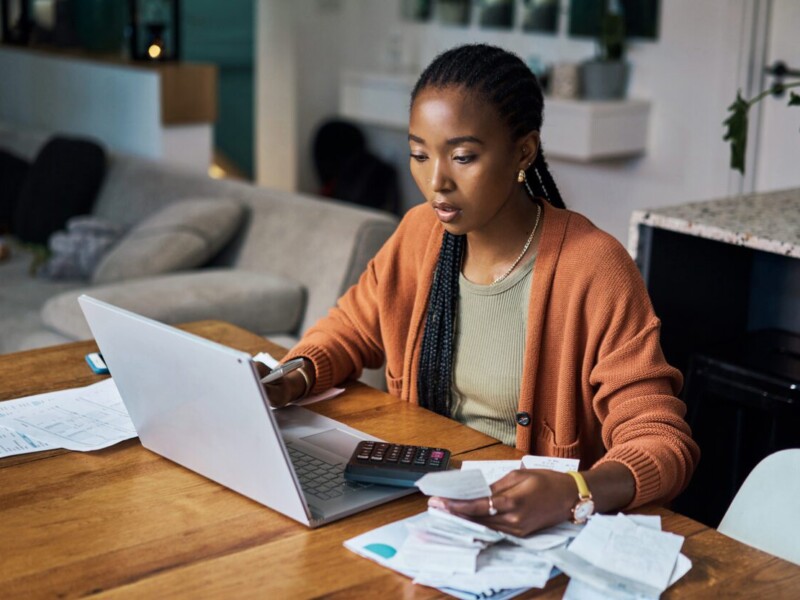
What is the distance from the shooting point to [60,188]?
13.1ft

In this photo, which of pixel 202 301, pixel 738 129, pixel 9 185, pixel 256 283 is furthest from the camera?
pixel 9 185

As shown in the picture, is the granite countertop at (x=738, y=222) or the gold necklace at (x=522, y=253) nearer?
the gold necklace at (x=522, y=253)

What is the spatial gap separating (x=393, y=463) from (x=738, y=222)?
1.18 metres

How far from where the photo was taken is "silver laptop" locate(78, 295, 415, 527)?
1.20 metres

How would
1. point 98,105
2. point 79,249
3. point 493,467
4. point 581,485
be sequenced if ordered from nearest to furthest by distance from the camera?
point 581,485 < point 493,467 < point 79,249 < point 98,105

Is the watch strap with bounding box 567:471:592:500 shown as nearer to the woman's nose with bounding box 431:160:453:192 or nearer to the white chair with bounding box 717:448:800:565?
the white chair with bounding box 717:448:800:565

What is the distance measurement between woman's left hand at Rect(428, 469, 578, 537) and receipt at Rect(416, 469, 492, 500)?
0.05 feet

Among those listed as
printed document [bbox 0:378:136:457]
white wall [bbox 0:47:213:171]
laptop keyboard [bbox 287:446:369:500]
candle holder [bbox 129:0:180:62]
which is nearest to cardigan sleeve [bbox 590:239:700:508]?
laptop keyboard [bbox 287:446:369:500]

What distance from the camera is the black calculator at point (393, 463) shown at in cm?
133

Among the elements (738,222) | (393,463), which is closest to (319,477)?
(393,463)

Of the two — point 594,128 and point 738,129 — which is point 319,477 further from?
point 594,128

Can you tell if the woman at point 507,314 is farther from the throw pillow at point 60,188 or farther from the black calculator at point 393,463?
the throw pillow at point 60,188

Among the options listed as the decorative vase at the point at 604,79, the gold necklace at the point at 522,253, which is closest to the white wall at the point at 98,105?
the decorative vase at the point at 604,79

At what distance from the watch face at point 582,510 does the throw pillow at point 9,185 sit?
349 cm
